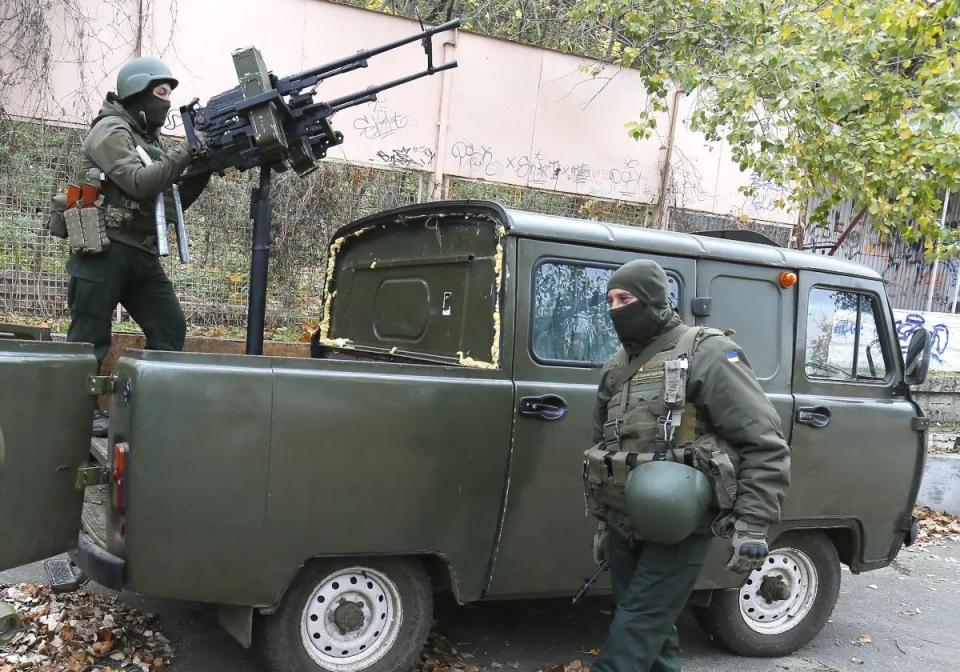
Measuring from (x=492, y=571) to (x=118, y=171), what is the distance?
257 cm

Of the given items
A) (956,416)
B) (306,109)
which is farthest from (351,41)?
(956,416)

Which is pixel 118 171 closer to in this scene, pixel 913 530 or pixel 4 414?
pixel 4 414

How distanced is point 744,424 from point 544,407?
895 mm

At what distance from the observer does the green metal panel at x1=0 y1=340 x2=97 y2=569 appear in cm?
268

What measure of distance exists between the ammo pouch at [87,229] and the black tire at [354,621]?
1968 millimetres

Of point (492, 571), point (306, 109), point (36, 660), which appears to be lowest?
point (36, 660)

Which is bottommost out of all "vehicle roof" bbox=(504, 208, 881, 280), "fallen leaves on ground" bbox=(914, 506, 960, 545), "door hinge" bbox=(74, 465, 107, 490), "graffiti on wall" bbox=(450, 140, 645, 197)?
"fallen leaves on ground" bbox=(914, 506, 960, 545)

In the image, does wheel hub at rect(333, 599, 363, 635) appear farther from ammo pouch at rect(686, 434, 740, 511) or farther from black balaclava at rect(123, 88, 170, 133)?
black balaclava at rect(123, 88, 170, 133)

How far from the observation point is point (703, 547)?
2938 millimetres

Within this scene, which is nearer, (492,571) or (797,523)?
(492,571)

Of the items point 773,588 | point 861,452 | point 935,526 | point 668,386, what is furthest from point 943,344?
point 668,386

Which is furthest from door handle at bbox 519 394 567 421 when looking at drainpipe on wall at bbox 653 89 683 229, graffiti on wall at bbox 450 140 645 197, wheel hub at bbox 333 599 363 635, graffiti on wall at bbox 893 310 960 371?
graffiti on wall at bbox 893 310 960 371

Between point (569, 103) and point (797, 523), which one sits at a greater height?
point (569, 103)

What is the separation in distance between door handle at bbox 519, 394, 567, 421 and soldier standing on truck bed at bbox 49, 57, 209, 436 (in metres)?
1.98
